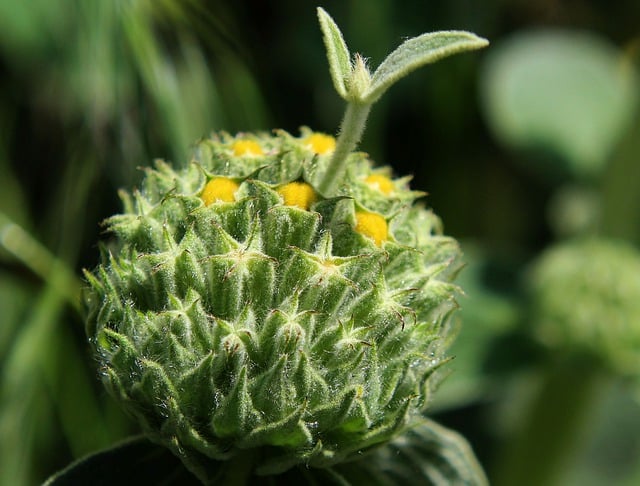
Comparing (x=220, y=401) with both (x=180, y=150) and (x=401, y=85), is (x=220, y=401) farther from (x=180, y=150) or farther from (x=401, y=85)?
(x=401, y=85)

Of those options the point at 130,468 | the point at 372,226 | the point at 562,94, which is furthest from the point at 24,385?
the point at 562,94

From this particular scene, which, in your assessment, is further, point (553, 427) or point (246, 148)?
point (553, 427)

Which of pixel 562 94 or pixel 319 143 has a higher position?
pixel 319 143

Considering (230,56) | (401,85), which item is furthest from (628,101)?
(230,56)

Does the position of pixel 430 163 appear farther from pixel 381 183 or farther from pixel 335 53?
pixel 335 53

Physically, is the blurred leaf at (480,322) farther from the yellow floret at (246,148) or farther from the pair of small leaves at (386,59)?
the pair of small leaves at (386,59)
